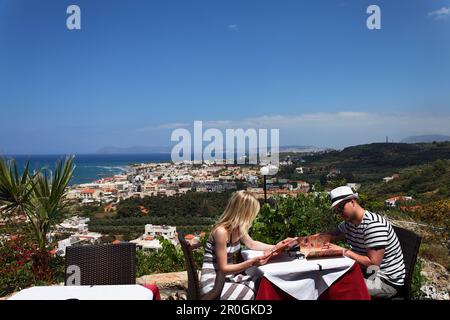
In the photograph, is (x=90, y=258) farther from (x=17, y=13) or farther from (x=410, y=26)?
(x=410, y=26)

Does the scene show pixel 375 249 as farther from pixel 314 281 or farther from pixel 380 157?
pixel 380 157

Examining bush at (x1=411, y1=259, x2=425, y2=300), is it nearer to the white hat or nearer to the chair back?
the white hat

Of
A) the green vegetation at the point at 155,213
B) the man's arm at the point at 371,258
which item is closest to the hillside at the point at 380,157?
the green vegetation at the point at 155,213

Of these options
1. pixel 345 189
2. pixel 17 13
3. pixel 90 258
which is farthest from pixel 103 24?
pixel 345 189

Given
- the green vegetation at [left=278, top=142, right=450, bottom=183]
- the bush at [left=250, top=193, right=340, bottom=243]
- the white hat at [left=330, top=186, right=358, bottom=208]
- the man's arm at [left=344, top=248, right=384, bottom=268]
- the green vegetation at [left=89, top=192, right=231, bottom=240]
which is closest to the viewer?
the man's arm at [left=344, top=248, right=384, bottom=268]

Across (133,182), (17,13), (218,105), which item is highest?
(17,13)

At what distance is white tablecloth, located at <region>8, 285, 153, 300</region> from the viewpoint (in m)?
1.81

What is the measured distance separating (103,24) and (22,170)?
393 cm

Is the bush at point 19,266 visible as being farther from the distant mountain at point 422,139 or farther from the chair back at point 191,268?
the distant mountain at point 422,139

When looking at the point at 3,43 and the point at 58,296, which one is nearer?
the point at 58,296

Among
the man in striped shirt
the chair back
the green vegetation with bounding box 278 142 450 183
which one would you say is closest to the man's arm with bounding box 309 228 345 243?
the man in striped shirt

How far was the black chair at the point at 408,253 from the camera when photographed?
2477 mm

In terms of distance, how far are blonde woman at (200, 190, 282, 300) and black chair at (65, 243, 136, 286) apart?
0.61m

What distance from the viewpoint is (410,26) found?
6.57m
